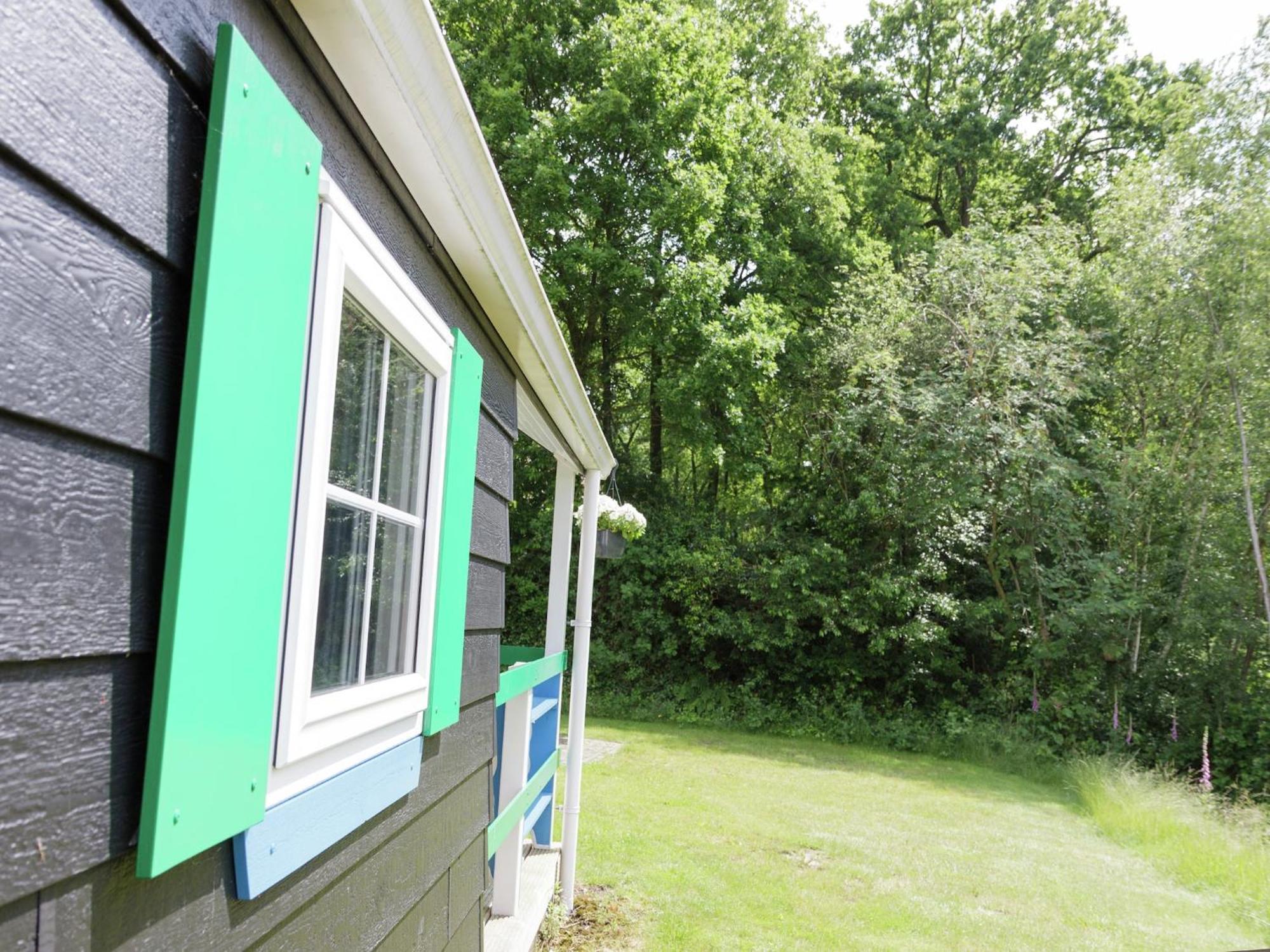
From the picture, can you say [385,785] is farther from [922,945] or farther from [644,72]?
[644,72]

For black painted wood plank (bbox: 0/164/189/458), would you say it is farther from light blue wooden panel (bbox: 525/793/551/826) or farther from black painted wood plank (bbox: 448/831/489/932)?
light blue wooden panel (bbox: 525/793/551/826)

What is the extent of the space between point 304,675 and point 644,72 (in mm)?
Result: 13150

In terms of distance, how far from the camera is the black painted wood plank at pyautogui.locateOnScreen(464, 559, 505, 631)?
252cm

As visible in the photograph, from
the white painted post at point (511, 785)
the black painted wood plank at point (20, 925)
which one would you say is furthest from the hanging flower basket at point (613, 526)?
the black painted wood plank at point (20, 925)

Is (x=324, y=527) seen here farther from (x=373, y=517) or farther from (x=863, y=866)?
(x=863, y=866)

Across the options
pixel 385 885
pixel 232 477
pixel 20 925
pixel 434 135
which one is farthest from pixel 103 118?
pixel 385 885

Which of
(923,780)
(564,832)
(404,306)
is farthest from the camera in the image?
(923,780)

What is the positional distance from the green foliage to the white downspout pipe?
7.47 metres

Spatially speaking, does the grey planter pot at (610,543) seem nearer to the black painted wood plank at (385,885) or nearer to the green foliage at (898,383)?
the black painted wood plank at (385,885)

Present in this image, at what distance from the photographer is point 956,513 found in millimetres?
11758

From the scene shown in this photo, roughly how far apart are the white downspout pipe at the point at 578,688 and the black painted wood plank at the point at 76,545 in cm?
384

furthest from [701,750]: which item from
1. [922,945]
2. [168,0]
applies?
[168,0]

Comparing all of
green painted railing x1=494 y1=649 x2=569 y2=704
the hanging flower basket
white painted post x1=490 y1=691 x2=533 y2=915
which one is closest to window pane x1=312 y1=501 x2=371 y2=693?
green painted railing x1=494 y1=649 x2=569 y2=704

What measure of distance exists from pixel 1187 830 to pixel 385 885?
777cm
